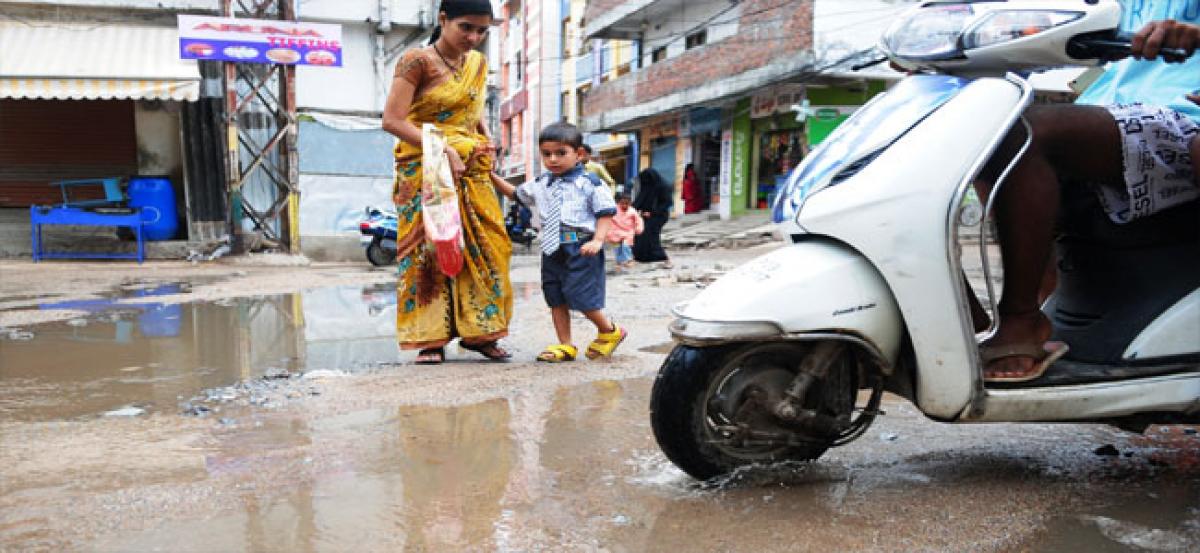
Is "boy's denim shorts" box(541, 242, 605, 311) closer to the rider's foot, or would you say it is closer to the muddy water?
the muddy water

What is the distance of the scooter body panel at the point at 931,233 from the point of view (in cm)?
193

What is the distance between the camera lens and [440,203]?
3648 mm

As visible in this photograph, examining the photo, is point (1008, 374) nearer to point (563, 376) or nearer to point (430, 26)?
point (563, 376)

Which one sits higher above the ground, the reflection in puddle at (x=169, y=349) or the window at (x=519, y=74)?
the window at (x=519, y=74)

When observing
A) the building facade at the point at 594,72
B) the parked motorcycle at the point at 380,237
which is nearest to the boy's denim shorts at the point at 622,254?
the parked motorcycle at the point at 380,237

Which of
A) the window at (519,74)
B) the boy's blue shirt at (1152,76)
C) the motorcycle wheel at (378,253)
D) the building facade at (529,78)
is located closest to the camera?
the boy's blue shirt at (1152,76)

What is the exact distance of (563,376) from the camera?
3.55 meters

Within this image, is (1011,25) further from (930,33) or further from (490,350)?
(490,350)

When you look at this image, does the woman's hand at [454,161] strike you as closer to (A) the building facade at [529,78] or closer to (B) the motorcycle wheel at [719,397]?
(B) the motorcycle wheel at [719,397]

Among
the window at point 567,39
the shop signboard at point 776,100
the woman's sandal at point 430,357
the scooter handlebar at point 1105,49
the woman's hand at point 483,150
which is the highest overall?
the window at point 567,39

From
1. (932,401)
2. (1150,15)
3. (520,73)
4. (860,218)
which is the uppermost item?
(520,73)

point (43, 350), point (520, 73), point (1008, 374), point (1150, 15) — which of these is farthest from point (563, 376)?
point (520, 73)

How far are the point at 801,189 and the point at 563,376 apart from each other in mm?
1653

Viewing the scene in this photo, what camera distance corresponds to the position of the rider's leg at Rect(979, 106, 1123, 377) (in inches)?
79.0
